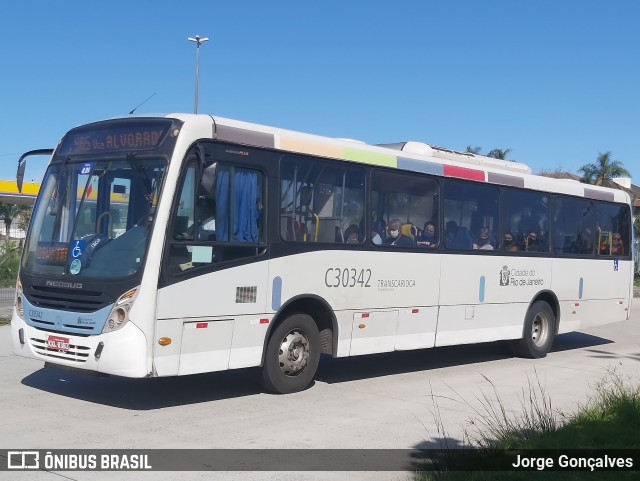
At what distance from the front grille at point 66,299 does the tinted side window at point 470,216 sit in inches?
235

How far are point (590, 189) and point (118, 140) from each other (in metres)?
10.6

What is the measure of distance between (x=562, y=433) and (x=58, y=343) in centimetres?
530

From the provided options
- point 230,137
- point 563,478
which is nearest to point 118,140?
point 230,137

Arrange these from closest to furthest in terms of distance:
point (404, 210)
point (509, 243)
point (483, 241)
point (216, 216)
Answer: point (216, 216) → point (404, 210) → point (483, 241) → point (509, 243)

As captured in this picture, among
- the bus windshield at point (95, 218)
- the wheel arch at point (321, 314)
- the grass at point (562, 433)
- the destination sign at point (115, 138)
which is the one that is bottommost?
the grass at point (562, 433)

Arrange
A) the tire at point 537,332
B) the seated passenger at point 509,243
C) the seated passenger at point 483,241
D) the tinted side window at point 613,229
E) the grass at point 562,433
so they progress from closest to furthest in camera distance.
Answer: the grass at point 562,433 < the seated passenger at point 483,241 < the seated passenger at point 509,243 < the tire at point 537,332 < the tinted side window at point 613,229

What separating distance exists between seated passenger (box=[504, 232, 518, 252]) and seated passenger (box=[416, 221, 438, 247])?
205 centimetres

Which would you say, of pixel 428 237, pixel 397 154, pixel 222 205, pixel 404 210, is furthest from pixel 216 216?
pixel 428 237

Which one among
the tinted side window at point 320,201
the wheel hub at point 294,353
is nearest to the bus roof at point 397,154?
the tinted side window at point 320,201

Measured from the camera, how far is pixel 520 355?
1531 cm

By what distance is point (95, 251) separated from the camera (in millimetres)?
9203

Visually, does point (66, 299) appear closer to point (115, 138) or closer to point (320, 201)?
point (115, 138)

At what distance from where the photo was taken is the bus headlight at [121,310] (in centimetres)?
872

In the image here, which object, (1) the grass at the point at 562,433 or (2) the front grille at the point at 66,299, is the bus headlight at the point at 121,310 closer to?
(2) the front grille at the point at 66,299
